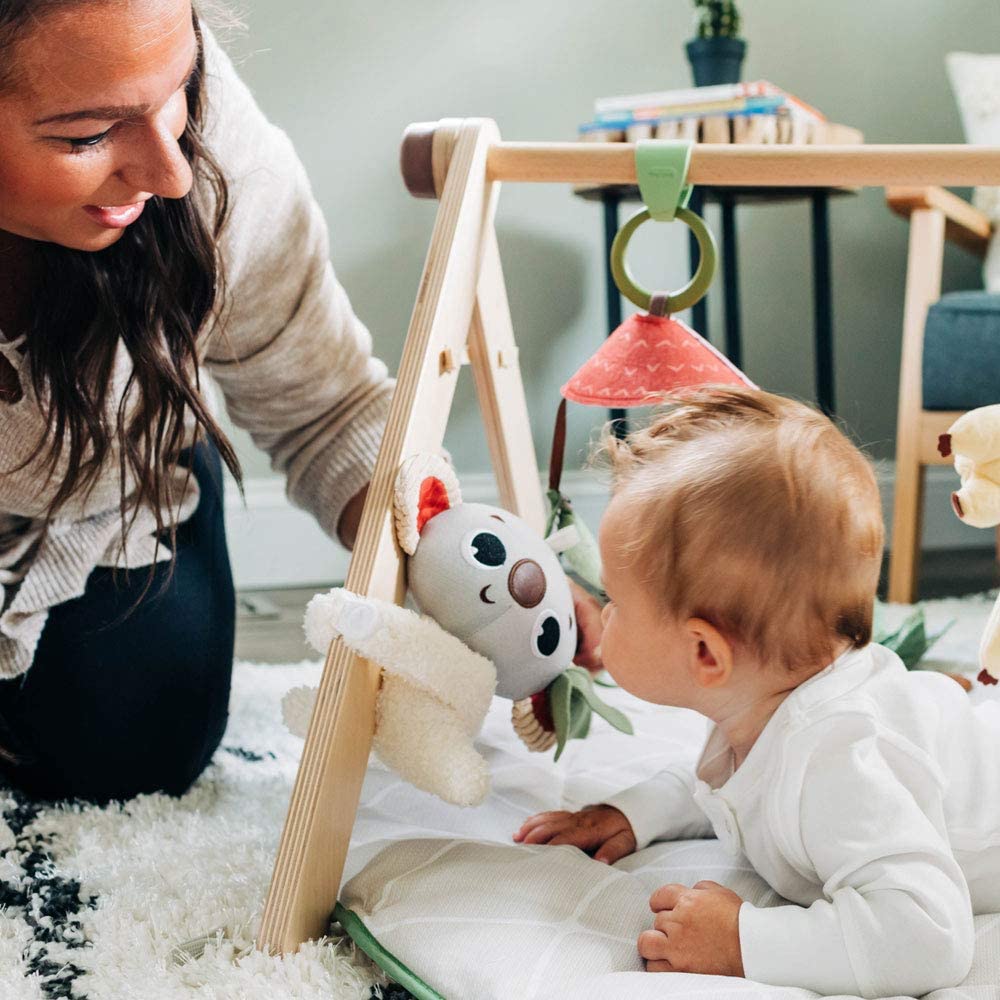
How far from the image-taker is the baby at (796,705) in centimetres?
67

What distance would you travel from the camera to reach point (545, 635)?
0.87m

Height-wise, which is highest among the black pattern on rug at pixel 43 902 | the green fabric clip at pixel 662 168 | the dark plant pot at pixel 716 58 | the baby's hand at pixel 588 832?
the dark plant pot at pixel 716 58

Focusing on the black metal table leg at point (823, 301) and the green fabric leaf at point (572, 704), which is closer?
the green fabric leaf at point (572, 704)

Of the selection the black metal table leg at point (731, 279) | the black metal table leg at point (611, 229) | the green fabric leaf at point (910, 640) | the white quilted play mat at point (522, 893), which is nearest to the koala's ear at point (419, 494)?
the white quilted play mat at point (522, 893)

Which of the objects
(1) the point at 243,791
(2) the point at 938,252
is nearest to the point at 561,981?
(1) the point at 243,791

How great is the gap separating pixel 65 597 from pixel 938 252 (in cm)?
126

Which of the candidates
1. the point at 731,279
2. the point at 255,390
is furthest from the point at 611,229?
the point at 255,390

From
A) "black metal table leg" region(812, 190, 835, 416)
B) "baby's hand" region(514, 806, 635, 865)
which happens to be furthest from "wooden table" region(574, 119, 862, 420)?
"baby's hand" region(514, 806, 635, 865)

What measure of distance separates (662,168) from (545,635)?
339mm

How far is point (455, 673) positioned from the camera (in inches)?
32.2

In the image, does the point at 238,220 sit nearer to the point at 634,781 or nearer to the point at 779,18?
the point at 634,781

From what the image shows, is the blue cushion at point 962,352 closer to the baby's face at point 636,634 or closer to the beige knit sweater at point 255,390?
the beige knit sweater at point 255,390

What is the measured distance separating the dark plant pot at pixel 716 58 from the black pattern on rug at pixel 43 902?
1.38m

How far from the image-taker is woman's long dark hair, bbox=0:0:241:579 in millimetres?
861
